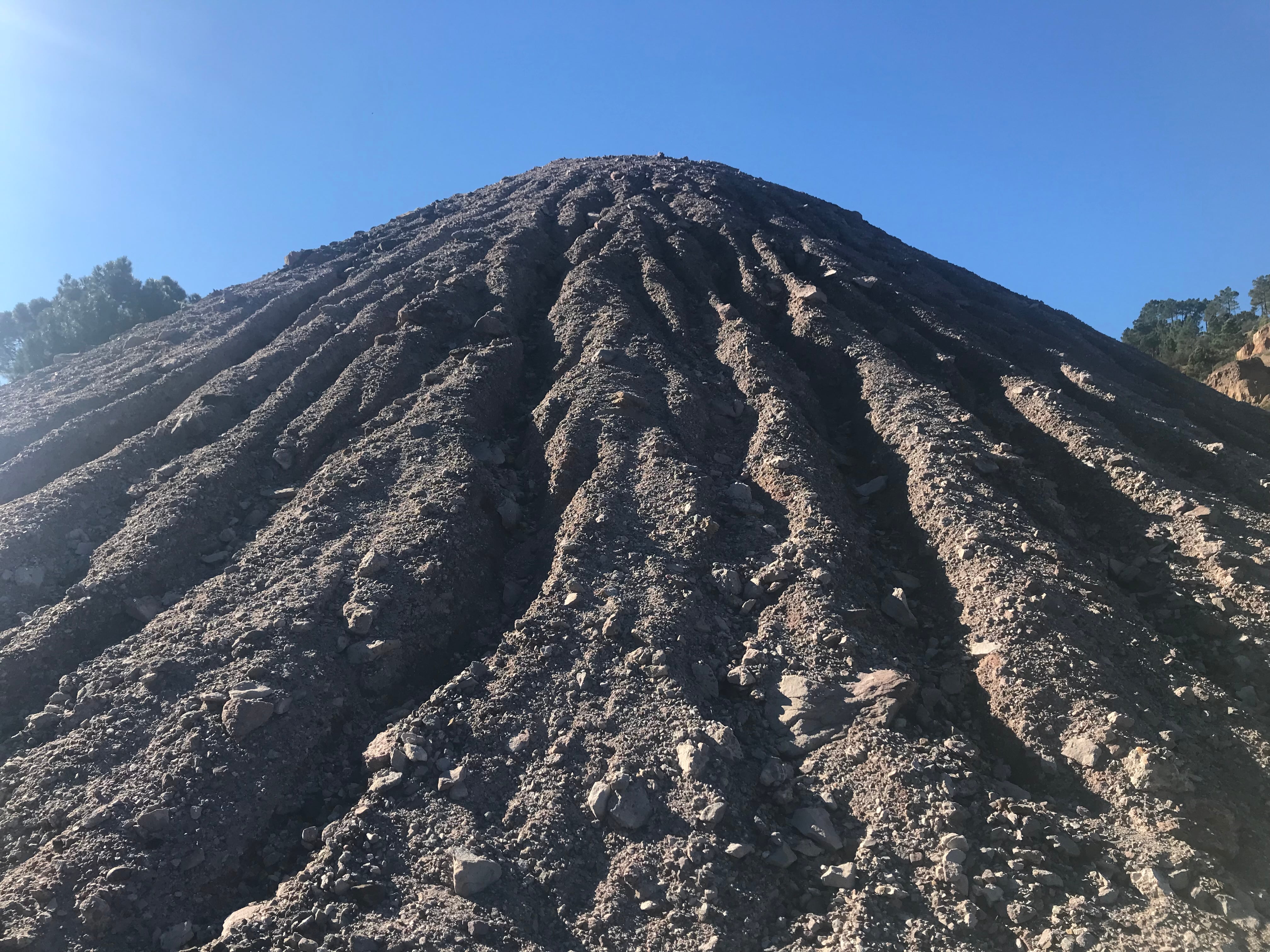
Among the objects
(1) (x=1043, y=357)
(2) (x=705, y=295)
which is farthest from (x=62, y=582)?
(1) (x=1043, y=357)

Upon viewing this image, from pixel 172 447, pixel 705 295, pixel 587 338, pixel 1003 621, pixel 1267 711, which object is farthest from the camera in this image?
pixel 705 295

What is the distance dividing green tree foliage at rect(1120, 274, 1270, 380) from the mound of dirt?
53.7ft

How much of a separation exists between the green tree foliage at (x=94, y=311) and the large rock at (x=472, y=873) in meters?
26.8

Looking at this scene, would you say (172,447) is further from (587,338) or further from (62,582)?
(587,338)

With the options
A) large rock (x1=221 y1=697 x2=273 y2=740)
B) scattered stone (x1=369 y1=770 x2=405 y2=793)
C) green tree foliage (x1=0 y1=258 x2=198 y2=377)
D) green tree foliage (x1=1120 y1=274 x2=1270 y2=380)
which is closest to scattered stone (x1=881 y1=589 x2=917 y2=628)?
scattered stone (x1=369 y1=770 x2=405 y2=793)

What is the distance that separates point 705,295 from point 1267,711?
11340 mm

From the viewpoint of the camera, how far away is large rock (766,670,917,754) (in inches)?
230

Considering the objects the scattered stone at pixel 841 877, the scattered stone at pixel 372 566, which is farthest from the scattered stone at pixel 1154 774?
the scattered stone at pixel 372 566

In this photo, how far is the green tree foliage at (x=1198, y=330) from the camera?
93.9 feet

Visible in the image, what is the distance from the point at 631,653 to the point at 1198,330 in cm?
4863

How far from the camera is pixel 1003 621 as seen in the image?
6.62 m

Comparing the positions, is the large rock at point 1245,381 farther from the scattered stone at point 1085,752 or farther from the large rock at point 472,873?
the large rock at point 472,873

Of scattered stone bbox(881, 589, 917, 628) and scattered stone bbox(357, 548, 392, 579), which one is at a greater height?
scattered stone bbox(881, 589, 917, 628)

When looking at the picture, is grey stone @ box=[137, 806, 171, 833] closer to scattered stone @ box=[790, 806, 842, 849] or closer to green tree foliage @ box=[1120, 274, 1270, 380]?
scattered stone @ box=[790, 806, 842, 849]
